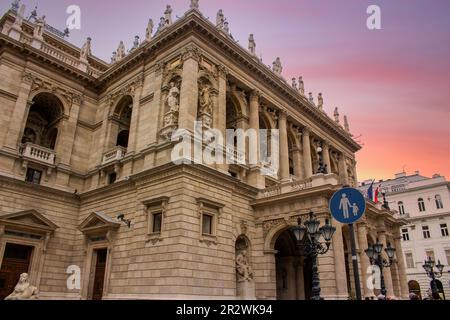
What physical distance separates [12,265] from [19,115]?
415 inches

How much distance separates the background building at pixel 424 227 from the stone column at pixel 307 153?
→ 18.6 metres

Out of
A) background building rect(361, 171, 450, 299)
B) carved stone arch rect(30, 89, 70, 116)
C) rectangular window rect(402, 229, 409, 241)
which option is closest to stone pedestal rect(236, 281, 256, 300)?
carved stone arch rect(30, 89, 70, 116)

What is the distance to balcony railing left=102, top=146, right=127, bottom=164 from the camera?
83.7ft

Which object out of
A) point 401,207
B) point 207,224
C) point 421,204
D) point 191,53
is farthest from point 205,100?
point 401,207

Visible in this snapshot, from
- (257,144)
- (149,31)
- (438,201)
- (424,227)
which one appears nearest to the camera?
(257,144)

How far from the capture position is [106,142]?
27953 mm

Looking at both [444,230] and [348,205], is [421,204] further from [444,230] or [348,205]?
[348,205]

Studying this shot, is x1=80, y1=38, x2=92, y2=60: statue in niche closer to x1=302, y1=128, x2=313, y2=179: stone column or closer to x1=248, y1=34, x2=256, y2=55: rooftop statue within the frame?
x1=248, y1=34, x2=256, y2=55: rooftop statue

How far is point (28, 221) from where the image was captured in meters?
23.0

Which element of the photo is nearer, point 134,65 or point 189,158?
point 189,158

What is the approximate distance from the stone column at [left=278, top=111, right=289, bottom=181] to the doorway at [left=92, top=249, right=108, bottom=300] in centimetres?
1471
